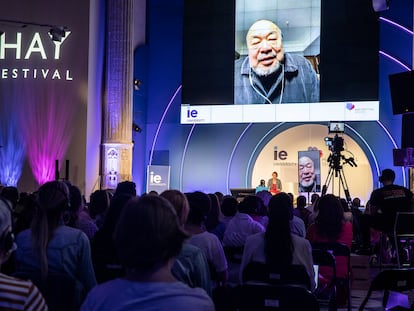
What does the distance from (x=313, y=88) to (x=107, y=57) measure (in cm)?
525

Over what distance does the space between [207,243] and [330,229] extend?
179cm

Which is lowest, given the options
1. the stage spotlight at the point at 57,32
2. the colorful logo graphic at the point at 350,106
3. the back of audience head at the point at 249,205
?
the back of audience head at the point at 249,205

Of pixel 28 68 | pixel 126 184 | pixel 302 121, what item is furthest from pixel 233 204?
pixel 28 68

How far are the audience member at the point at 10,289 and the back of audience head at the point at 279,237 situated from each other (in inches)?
71.8

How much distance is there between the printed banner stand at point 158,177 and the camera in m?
14.7

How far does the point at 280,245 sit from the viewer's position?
10.8ft

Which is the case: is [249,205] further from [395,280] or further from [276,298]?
[395,280]

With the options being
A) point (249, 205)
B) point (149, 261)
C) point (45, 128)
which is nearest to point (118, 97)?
point (45, 128)

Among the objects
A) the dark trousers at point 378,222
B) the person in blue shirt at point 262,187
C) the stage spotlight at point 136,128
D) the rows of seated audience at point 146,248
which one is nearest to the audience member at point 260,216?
the rows of seated audience at point 146,248

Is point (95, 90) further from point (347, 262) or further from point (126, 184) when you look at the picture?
point (347, 262)

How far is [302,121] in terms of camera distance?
560 inches

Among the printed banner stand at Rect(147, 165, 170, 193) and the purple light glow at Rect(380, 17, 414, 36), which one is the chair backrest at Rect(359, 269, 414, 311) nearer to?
the printed banner stand at Rect(147, 165, 170, 193)

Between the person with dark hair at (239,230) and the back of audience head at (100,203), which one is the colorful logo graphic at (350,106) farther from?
the back of audience head at (100,203)

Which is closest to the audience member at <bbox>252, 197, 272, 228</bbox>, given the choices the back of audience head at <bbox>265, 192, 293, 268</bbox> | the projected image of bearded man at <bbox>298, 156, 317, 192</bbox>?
the back of audience head at <bbox>265, 192, 293, 268</bbox>
